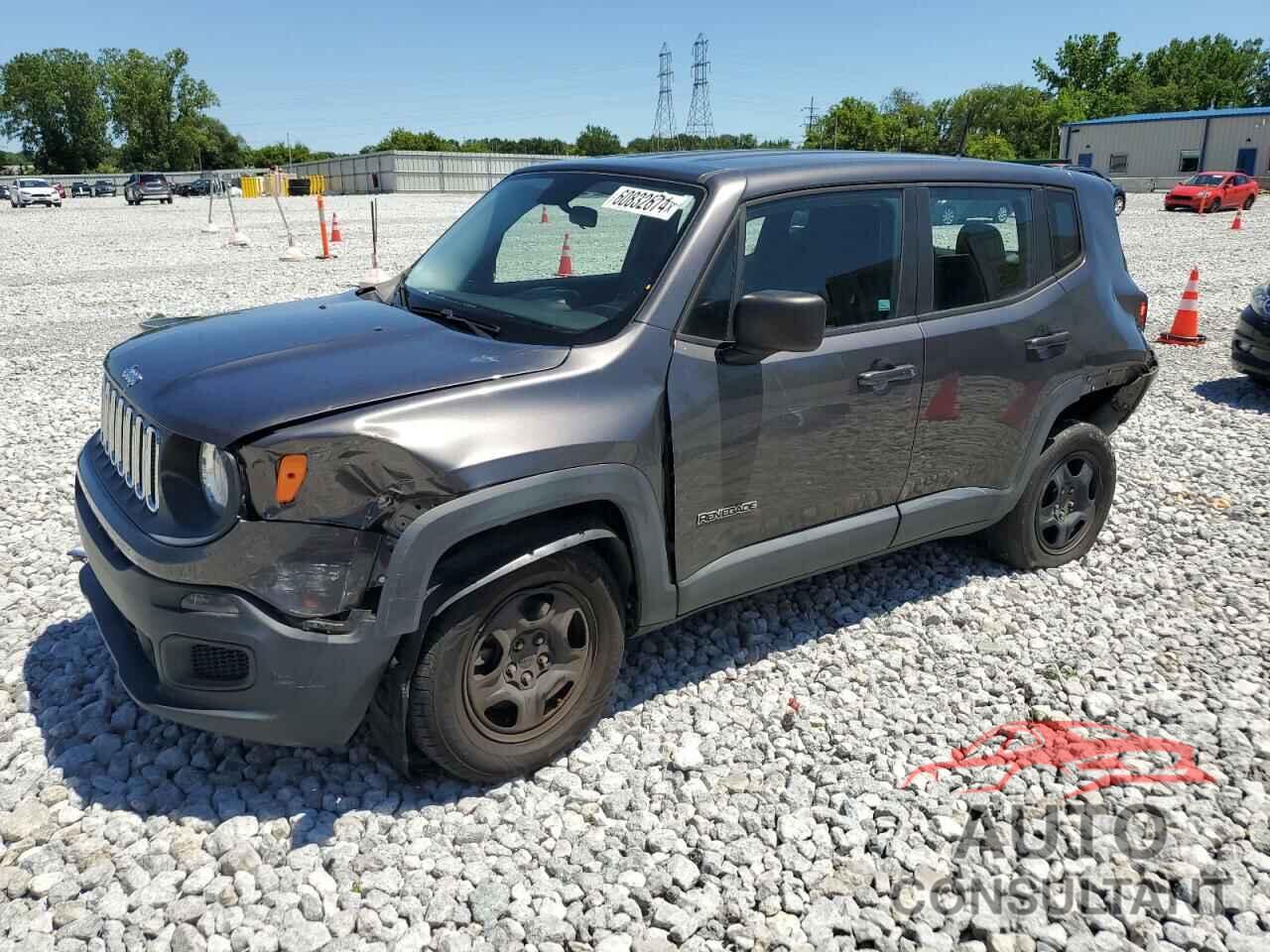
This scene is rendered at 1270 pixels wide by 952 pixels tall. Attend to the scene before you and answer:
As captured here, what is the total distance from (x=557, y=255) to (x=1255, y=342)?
23.2ft

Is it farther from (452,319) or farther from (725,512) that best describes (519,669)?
(452,319)

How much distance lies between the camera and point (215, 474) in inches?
107

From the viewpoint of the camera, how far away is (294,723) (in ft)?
9.04

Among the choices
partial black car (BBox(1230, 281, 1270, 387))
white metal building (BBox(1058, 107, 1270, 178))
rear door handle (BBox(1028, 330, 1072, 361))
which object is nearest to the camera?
rear door handle (BBox(1028, 330, 1072, 361))

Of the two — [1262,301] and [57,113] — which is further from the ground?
[57,113]

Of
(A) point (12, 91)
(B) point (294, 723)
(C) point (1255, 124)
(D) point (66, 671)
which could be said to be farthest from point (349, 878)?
(A) point (12, 91)

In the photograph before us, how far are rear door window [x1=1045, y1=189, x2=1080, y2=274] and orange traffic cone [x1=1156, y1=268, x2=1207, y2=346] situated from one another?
7.49 m

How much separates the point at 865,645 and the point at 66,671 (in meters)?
3.21

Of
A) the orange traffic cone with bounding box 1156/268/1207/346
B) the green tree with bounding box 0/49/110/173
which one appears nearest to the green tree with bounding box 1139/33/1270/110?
the orange traffic cone with bounding box 1156/268/1207/346

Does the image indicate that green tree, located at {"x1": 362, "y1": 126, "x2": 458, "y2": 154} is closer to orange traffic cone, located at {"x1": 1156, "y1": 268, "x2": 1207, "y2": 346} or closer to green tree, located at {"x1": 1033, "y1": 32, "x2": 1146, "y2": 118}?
green tree, located at {"x1": 1033, "y1": 32, "x2": 1146, "y2": 118}

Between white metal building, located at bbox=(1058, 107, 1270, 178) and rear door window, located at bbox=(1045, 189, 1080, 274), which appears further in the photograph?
white metal building, located at bbox=(1058, 107, 1270, 178)

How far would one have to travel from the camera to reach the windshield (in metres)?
3.32

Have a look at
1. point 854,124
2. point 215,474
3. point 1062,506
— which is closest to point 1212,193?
point 1062,506

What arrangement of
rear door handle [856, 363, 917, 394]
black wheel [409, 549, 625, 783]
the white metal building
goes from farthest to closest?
the white metal building
rear door handle [856, 363, 917, 394]
black wheel [409, 549, 625, 783]
